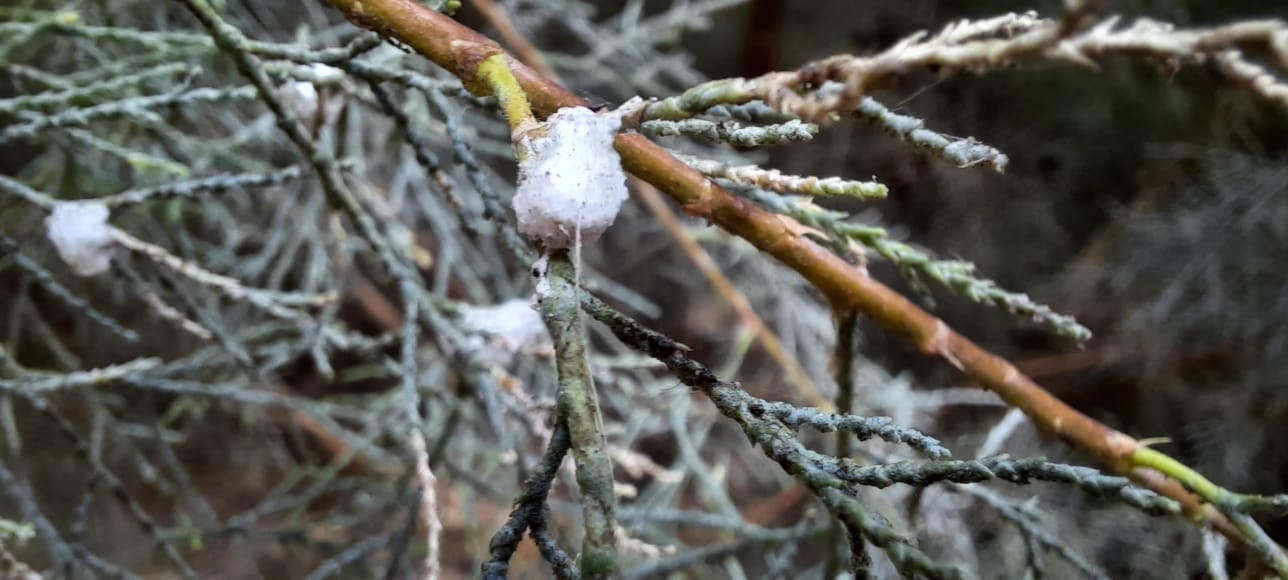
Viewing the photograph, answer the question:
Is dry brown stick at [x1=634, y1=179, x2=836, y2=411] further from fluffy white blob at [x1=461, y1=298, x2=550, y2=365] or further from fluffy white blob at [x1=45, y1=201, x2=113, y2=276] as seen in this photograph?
fluffy white blob at [x1=45, y1=201, x2=113, y2=276]

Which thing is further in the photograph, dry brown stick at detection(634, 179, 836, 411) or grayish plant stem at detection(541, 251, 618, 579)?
dry brown stick at detection(634, 179, 836, 411)

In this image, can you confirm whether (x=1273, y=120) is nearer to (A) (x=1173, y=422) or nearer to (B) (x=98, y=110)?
(A) (x=1173, y=422)

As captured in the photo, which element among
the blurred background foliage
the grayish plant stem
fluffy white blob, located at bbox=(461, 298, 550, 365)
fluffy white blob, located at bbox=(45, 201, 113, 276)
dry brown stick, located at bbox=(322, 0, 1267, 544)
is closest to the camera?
the grayish plant stem

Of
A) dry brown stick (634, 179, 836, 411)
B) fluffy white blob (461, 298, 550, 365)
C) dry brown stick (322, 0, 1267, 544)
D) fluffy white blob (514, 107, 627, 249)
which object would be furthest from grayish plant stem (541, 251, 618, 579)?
dry brown stick (634, 179, 836, 411)

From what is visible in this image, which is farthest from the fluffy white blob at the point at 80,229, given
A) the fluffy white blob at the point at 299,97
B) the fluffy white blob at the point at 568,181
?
the fluffy white blob at the point at 568,181

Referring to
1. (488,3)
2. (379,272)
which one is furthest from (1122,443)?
(379,272)

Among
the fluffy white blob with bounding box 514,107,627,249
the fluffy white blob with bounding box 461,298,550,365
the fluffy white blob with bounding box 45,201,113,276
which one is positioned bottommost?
the fluffy white blob with bounding box 461,298,550,365
